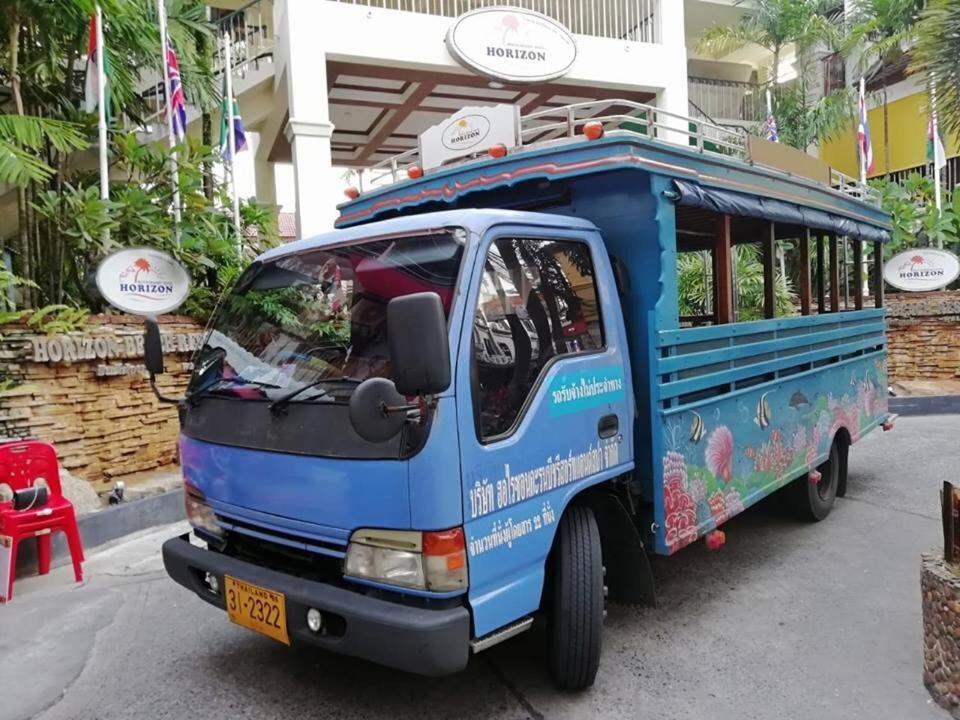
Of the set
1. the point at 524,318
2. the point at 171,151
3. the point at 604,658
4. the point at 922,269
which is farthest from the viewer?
the point at 922,269

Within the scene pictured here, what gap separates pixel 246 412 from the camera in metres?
2.81

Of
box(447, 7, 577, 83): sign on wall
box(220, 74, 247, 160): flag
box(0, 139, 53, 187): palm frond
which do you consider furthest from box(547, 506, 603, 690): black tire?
box(447, 7, 577, 83): sign on wall

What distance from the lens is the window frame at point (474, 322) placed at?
8.36ft

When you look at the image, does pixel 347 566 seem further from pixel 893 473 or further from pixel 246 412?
pixel 893 473

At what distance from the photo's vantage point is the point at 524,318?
289cm

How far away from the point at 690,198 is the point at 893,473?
4790 millimetres

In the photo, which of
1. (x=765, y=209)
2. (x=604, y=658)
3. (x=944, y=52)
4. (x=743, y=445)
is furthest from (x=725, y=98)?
(x=604, y=658)

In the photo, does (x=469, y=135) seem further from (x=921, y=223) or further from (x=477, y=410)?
(x=921, y=223)

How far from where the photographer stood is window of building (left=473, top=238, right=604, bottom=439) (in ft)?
8.72

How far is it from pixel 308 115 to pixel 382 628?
822 centimetres

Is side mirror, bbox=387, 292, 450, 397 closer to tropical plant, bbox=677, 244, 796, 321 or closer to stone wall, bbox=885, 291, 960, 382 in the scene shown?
tropical plant, bbox=677, 244, 796, 321

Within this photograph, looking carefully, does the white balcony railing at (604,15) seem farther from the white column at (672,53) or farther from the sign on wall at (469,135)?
the sign on wall at (469,135)

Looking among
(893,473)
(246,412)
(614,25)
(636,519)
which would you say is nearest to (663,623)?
(636,519)

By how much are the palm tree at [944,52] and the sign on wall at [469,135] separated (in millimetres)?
3473
